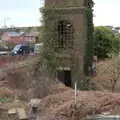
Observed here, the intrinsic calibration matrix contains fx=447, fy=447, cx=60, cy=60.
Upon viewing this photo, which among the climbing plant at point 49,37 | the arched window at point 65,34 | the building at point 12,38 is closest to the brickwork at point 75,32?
the arched window at point 65,34

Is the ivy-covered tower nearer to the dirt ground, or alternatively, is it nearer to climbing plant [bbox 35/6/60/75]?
climbing plant [bbox 35/6/60/75]

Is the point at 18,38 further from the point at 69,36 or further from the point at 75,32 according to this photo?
the point at 75,32

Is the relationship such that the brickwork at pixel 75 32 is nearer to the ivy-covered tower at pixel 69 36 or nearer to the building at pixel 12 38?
the ivy-covered tower at pixel 69 36

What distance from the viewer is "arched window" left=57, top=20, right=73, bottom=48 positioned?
32.1 meters

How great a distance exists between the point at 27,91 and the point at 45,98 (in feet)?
9.73

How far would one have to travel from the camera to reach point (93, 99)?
690 inches

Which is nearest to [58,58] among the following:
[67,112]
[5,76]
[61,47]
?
[61,47]

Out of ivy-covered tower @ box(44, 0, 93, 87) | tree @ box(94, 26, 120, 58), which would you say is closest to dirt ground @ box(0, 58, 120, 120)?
ivy-covered tower @ box(44, 0, 93, 87)

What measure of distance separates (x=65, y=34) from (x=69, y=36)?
326 millimetres

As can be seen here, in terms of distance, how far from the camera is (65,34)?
106 ft

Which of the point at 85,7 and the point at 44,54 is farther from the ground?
the point at 85,7

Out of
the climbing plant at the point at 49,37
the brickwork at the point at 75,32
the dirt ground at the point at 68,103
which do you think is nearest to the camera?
the dirt ground at the point at 68,103

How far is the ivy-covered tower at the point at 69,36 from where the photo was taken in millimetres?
31644

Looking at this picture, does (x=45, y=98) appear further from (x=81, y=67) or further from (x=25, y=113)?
(x=81, y=67)
